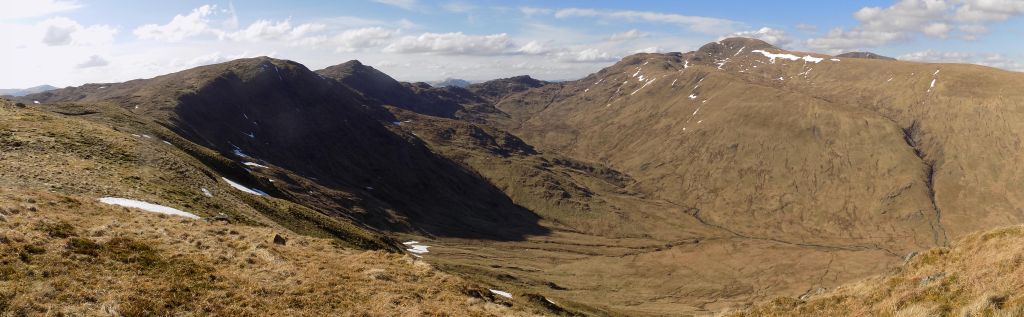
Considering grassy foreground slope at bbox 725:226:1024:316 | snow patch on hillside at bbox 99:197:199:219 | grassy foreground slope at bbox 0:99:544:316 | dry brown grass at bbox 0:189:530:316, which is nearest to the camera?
grassy foreground slope at bbox 725:226:1024:316

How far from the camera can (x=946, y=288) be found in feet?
76.3

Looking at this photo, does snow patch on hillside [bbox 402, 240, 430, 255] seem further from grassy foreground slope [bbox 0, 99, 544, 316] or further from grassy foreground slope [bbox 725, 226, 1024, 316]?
grassy foreground slope [bbox 725, 226, 1024, 316]

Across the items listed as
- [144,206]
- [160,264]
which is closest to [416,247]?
[144,206]

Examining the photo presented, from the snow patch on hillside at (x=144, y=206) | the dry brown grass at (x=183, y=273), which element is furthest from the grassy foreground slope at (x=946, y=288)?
the snow patch on hillside at (x=144, y=206)

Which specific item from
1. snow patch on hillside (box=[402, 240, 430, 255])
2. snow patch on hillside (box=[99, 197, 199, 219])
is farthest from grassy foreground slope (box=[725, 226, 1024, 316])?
snow patch on hillside (box=[402, 240, 430, 255])

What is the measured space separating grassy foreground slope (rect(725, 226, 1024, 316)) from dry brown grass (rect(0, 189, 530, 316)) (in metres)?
16.1

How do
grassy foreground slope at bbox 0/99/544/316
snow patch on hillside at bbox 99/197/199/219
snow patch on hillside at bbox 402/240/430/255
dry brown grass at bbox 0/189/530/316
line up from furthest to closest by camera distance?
snow patch on hillside at bbox 402/240/430/255
snow patch on hillside at bbox 99/197/199/219
grassy foreground slope at bbox 0/99/544/316
dry brown grass at bbox 0/189/530/316

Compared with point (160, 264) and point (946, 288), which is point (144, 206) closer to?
point (160, 264)

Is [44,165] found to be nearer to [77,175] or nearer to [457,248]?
[77,175]

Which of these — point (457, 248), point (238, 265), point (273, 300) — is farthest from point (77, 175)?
point (457, 248)

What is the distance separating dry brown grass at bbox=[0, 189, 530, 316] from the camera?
775 inches

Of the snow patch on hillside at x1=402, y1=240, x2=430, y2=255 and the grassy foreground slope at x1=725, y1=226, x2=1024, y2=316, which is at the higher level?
the grassy foreground slope at x1=725, y1=226, x2=1024, y2=316

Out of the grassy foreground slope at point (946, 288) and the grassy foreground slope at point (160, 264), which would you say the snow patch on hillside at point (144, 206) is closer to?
the grassy foreground slope at point (160, 264)

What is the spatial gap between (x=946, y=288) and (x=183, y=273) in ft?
110
